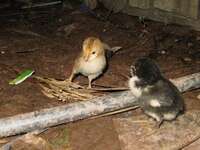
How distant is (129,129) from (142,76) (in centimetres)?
51

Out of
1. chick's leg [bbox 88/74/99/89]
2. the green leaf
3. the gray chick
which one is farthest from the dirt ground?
the gray chick

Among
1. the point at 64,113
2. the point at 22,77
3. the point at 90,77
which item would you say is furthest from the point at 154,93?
the point at 22,77

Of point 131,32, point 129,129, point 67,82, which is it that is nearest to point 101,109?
point 129,129

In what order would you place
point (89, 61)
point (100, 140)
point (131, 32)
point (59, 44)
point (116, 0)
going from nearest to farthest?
1. point (100, 140)
2. point (89, 61)
3. point (59, 44)
4. point (131, 32)
5. point (116, 0)

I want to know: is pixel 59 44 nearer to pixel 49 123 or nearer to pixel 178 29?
pixel 178 29

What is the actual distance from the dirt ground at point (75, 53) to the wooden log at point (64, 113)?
4.1 inches

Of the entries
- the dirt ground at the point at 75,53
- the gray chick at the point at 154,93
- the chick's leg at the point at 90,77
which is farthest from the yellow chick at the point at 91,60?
the gray chick at the point at 154,93

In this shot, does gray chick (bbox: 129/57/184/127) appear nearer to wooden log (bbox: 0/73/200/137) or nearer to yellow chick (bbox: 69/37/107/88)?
wooden log (bbox: 0/73/200/137)

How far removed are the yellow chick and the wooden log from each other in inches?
17.0

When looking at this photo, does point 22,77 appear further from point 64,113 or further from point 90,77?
point 64,113

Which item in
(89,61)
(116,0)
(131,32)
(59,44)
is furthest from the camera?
(116,0)

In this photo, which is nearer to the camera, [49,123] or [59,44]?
[49,123]

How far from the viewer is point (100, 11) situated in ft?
25.2

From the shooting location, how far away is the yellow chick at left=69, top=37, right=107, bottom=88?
5.00 meters
